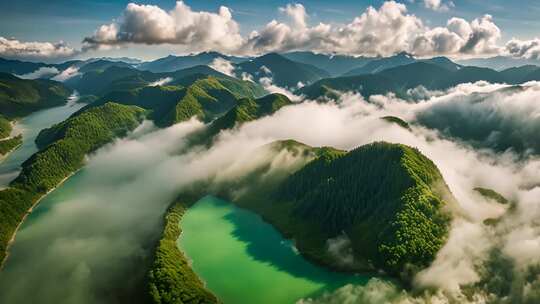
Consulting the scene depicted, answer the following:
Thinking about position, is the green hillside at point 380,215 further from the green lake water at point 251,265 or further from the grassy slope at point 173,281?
the grassy slope at point 173,281

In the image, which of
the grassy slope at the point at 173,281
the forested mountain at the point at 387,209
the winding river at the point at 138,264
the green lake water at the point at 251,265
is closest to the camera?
the grassy slope at the point at 173,281

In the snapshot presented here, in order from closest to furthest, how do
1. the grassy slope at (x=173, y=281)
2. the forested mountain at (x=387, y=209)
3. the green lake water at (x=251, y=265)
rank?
the grassy slope at (x=173, y=281), the green lake water at (x=251, y=265), the forested mountain at (x=387, y=209)

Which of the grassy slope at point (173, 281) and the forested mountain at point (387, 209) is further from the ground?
the forested mountain at point (387, 209)

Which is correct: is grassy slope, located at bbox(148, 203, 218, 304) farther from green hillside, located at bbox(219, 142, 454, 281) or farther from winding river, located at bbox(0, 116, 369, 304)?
green hillside, located at bbox(219, 142, 454, 281)

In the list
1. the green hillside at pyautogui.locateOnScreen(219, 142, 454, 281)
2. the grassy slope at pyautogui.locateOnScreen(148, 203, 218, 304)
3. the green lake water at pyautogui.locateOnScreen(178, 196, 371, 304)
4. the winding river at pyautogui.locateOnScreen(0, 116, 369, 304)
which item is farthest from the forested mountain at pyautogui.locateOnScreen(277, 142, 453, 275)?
the grassy slope at pyautogui.locateOnScreen(148, 203, 218, 304)

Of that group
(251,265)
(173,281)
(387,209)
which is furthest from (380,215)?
(173,281)

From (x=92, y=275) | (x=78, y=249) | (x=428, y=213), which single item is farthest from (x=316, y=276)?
(x=78, y=249)

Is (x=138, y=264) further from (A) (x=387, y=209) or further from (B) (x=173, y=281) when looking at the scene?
(A) (x=387, y=209)

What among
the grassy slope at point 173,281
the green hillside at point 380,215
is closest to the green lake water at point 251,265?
the green hillside at point 380,215
